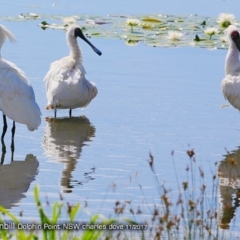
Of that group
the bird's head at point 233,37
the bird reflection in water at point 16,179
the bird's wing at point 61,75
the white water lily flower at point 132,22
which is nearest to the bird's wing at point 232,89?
the bird's head at point 233,37

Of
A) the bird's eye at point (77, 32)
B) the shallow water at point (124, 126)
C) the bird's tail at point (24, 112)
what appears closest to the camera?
the shallow water at point (124, 126)

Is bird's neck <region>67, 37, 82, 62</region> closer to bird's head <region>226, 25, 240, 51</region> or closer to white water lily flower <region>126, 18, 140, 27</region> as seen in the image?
bird's head <region>226, 25, 240, 51</region>

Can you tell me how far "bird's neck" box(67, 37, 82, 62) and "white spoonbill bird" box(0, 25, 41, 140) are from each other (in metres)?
2.35

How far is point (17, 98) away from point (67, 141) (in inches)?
28.9

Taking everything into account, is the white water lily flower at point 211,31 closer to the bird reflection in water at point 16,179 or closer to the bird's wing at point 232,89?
the bird's wing at point 232,89

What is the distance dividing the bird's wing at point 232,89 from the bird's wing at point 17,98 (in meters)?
2.68

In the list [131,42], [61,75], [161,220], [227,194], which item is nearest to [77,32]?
[61,75]

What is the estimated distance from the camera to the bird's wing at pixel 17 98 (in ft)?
32.3

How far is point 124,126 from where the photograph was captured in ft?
35.4

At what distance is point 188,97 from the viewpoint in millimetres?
12367

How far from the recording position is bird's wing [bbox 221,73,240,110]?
37.2 ft

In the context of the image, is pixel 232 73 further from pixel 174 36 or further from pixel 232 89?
pixel 174 36

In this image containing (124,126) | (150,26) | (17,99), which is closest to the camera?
(17,99)

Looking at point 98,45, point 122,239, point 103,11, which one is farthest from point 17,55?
point 122,239
